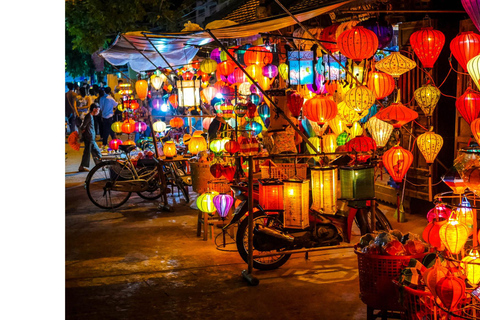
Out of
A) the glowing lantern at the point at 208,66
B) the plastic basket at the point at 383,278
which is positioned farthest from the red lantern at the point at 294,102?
the plastic basket at the point at 383,278

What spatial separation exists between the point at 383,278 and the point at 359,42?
3.05 metres

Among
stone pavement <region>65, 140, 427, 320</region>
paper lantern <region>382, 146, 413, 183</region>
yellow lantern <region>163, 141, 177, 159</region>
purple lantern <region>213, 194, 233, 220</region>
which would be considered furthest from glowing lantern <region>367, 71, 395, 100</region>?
yellow lantern <region>163, 141, 177, 159</region>

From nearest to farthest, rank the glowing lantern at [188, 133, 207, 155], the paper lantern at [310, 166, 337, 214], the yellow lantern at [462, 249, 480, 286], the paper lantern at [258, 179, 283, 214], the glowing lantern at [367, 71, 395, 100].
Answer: the yellow lantern at [462, 249, 480, 286], the paper lantern at [310, 166, 337, 214], the paper lantern at [258, 179, 283, 214], the glowing lantern at [367, 71, 395, 100], the glowing lantern at [188, 133, 207, 155]

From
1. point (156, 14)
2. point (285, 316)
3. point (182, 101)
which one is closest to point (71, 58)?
point (156, 14)

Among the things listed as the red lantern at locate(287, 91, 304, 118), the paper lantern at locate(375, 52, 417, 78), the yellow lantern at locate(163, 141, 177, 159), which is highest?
the paper lantern at locate(375, 52, 417, 78)

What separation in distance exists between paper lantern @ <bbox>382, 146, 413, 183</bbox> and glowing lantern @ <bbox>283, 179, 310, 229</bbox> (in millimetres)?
1183

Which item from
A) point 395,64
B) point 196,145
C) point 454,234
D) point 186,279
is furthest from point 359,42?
point 196,145

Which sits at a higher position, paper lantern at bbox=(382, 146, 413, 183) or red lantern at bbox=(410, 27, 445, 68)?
red lantern at bbox=(410, 27, 445, 68)

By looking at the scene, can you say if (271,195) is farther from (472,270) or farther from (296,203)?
(472,270)

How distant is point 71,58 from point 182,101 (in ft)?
58.1

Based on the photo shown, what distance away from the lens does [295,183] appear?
19.5ft

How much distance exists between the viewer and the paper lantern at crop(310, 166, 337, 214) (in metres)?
5.84

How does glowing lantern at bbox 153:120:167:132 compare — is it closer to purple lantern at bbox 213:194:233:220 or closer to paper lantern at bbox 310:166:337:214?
purple lantern at bbox 213:194:233:220

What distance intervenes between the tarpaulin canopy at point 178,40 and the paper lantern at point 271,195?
2.38 meters
